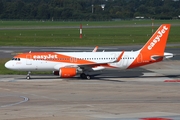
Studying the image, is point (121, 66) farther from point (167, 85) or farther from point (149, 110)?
point (149, 110)

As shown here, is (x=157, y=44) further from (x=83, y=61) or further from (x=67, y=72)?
(x=67, y=72)

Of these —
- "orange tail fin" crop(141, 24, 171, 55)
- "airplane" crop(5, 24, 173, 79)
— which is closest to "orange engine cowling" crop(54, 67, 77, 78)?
"airplane" crop(5, 24, 173, 79)

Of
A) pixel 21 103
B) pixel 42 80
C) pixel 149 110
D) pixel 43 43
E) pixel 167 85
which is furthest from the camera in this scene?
pixel 43 43

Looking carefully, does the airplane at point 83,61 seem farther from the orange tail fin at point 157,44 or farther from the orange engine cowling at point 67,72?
the orange engine cowling at point 67,72

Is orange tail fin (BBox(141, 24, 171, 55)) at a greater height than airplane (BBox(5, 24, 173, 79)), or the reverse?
orange tail fin (BBox(141, 24, 171, 55))

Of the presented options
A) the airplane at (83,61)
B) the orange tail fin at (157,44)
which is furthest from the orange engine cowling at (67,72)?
the orange tail fin at (157,44)

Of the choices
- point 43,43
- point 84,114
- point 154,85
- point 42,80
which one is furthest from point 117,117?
point 43,43

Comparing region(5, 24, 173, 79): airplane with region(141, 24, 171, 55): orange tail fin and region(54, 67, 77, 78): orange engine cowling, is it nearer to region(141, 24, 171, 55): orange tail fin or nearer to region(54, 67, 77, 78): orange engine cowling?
region(141, 24, 171, 55): orange tail fin

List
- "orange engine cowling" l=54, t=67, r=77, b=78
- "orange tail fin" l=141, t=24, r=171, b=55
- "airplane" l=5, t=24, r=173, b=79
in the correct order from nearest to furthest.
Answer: "orange engine cowling" l=54, t=67, r=77, b=78 < "airplane" l=5, t=24, r=173, b=79 < "orange tail fin" l=141, t=24, r=171, b=55

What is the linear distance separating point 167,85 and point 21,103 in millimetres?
15245

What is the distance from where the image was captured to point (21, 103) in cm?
3819

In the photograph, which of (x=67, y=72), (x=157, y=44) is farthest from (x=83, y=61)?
(x=157, y=44)

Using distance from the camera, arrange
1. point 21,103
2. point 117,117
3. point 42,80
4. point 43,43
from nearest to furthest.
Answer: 1. point 117,117
2. point 21,103
3. point 42,80
4. point 43,43

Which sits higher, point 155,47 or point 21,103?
point 155,47
